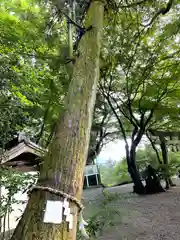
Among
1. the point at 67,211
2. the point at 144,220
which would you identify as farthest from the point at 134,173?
the point at 67,211

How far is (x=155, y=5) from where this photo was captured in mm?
3832

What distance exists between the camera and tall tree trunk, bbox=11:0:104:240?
0.72m

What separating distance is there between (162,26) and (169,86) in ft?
7.19

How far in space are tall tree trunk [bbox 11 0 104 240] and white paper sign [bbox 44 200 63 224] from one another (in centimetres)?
2

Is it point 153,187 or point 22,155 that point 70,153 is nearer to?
point 22,155

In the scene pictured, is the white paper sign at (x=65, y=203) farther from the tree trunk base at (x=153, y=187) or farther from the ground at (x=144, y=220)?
the tree trunk base at (x=153, y=187)

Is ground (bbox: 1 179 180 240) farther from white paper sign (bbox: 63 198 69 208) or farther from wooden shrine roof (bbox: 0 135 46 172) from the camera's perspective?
white paper sign (bbox: 63 198 69 208)

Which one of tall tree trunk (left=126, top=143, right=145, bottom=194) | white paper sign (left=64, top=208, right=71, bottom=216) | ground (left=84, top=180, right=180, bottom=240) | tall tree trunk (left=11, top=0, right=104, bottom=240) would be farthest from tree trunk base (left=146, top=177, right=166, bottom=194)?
white paper sign (left=64, top=208, right=71, bottom=216)

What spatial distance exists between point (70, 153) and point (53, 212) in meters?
0.29

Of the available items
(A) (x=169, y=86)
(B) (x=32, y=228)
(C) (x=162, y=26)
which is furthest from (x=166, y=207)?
(B) (x=32, y=228)

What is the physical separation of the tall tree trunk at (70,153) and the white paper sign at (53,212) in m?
0.02

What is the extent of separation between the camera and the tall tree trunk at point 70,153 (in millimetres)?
720

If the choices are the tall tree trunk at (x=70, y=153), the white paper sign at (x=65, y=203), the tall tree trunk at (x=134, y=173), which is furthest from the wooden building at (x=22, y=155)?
the tall tree trunk at (x=134, y=173)

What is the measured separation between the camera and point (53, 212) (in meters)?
0.73
